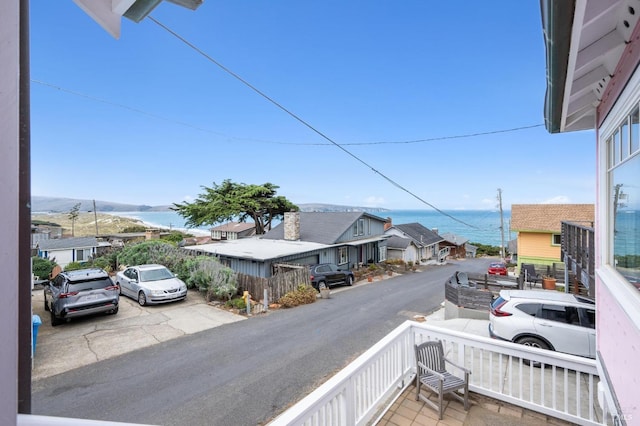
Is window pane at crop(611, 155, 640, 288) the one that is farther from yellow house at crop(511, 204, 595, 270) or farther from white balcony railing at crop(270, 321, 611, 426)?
yellow house at crop(511, 204, 595, 270)

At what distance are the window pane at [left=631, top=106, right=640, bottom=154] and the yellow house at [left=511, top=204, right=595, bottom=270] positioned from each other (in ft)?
73.4

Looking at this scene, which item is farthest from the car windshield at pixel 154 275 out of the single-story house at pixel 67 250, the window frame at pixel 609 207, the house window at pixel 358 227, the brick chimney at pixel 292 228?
the window frame at pixel 609 207

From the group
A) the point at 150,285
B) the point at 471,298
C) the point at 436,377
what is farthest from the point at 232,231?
the point at 436,377

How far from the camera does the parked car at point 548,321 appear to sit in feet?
20.9

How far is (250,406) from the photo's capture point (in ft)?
17.6

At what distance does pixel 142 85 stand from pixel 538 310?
1602 centimetres

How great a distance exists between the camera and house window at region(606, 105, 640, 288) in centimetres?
224

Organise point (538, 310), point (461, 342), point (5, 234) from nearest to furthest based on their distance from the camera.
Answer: point (5, 234), point (461, 342), point (538, 310)

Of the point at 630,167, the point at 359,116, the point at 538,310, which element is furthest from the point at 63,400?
the point at 359,116

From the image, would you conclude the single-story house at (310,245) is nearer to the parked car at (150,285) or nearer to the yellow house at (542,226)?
the parked car at (150,285)

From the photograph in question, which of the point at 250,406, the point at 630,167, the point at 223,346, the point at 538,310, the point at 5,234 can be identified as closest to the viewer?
the point at 5,234

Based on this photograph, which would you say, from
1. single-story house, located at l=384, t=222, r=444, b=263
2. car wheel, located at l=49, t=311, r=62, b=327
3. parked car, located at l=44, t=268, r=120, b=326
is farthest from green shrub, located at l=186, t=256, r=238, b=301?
single-story house, located at l=384, t=222, r=444, b=263

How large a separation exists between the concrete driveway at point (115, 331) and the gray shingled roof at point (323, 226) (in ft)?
33.4

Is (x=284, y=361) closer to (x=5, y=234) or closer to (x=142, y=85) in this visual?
(x=5, y=234)
